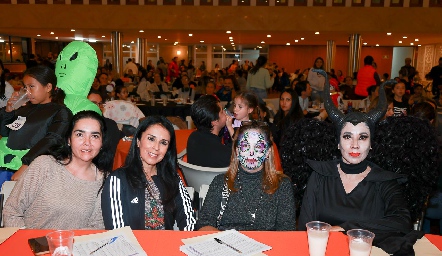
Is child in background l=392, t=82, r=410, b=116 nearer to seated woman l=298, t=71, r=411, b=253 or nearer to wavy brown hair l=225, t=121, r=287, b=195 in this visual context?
seated woman l=298, t=71, r=411, b=253

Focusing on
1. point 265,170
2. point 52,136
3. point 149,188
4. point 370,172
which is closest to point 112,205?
point 149,188

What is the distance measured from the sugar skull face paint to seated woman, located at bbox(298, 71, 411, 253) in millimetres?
303

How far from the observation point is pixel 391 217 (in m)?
2.10

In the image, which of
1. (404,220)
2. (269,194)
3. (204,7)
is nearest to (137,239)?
(269,194)

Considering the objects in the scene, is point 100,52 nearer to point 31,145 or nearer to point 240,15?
point 240,15

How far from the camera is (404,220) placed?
2074 millimetres

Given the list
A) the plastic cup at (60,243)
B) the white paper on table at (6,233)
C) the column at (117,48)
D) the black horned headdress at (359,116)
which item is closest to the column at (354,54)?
the column at (117,48)

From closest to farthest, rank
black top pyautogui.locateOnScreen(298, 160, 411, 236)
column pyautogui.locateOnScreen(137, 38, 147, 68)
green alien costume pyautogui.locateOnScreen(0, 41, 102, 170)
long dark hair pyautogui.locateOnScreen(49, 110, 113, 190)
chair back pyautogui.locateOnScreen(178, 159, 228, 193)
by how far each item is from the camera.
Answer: black top pyautogui.locateOnScreen(298, 160, 411, 236) < long dark hair pyautogui.locateOnScreen(49, 110, 113, 190) < chair back pyautogui.locateOnScreen(178, 159, 228, 193) < green alien costume pyautogui.locateOnScreen(0, 41, 102, 170) < column pyautogui.locateOnScreen(137, 38, 147, 68)

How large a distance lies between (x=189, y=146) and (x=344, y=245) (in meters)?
2.03

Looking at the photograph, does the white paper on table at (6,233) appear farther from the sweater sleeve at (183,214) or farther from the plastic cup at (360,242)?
the plastic cup at (360,242)

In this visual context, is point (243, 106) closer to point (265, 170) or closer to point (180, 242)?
point (265, 170)

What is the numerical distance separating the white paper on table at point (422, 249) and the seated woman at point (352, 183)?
0.88 ft

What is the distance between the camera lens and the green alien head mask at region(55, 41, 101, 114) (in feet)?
11.3

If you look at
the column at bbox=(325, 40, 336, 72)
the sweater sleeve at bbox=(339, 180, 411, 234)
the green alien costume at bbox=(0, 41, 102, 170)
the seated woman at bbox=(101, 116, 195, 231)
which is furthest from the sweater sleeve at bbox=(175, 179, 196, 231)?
the column at bbox=(325, 40, 336, 72)
